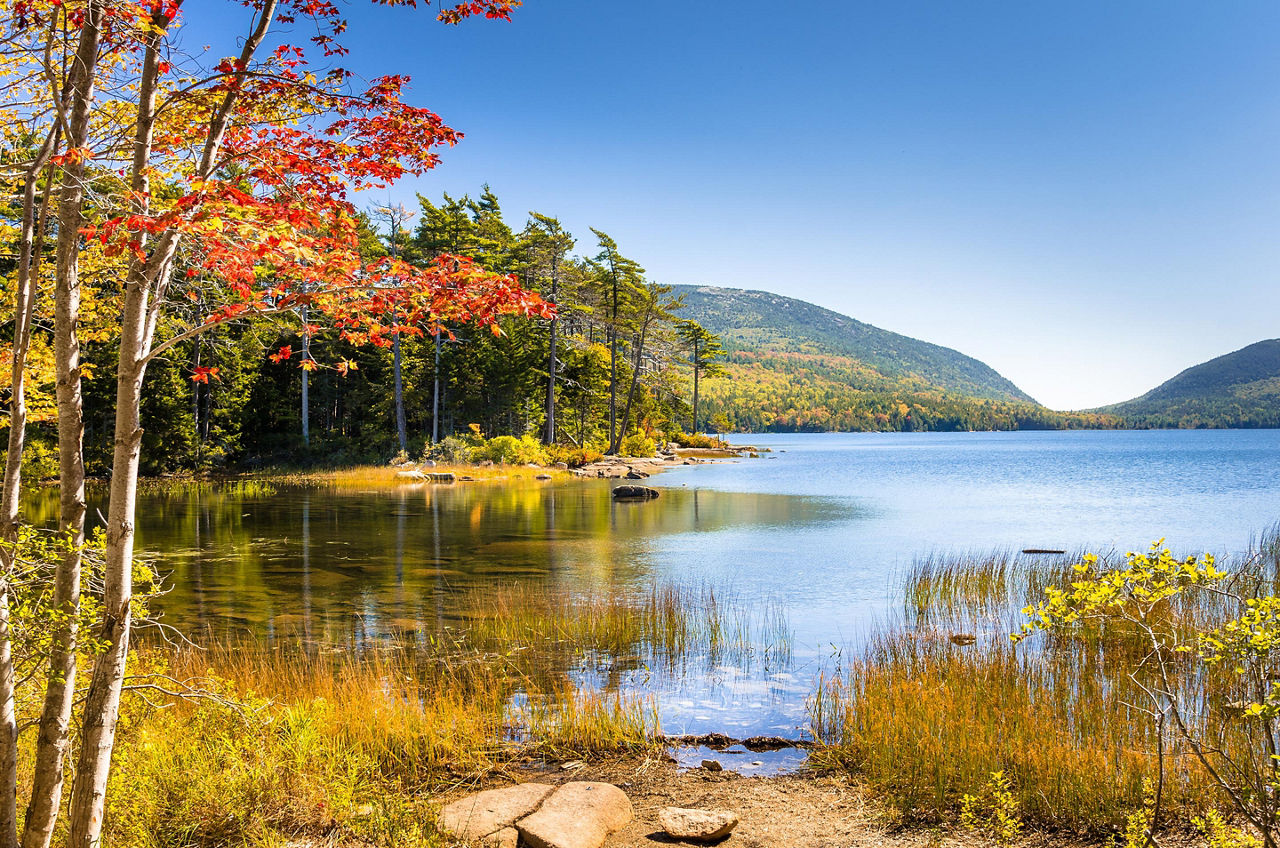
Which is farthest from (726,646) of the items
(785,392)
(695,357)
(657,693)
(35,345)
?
(785,392)

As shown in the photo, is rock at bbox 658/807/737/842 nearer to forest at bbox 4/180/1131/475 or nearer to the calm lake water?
the calm lake water

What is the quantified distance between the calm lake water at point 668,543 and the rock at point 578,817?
1927mm

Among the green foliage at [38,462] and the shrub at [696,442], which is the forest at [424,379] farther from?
the shrub at [696,442]

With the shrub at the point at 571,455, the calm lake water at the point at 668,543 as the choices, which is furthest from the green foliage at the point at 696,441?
the calm lake water at the point at 668,543

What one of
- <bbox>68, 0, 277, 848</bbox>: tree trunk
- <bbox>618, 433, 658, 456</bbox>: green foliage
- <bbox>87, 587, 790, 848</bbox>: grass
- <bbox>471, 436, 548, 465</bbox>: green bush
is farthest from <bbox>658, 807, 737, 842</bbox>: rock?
<bbox>618, 433, 658, 456</bbox>: green foliage

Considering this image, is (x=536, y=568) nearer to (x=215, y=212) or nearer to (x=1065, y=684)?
(x=1065, y=684)

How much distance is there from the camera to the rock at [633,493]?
96.1 feet

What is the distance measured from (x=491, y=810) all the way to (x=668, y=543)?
14.1 meters

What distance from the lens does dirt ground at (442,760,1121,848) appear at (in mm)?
4652

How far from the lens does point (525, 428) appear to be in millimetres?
47062

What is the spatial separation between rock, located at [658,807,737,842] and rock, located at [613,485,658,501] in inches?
950

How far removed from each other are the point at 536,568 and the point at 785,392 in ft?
562

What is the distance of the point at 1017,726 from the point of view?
578cm

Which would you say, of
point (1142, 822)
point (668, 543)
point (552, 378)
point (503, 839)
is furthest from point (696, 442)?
point (503, 839)
